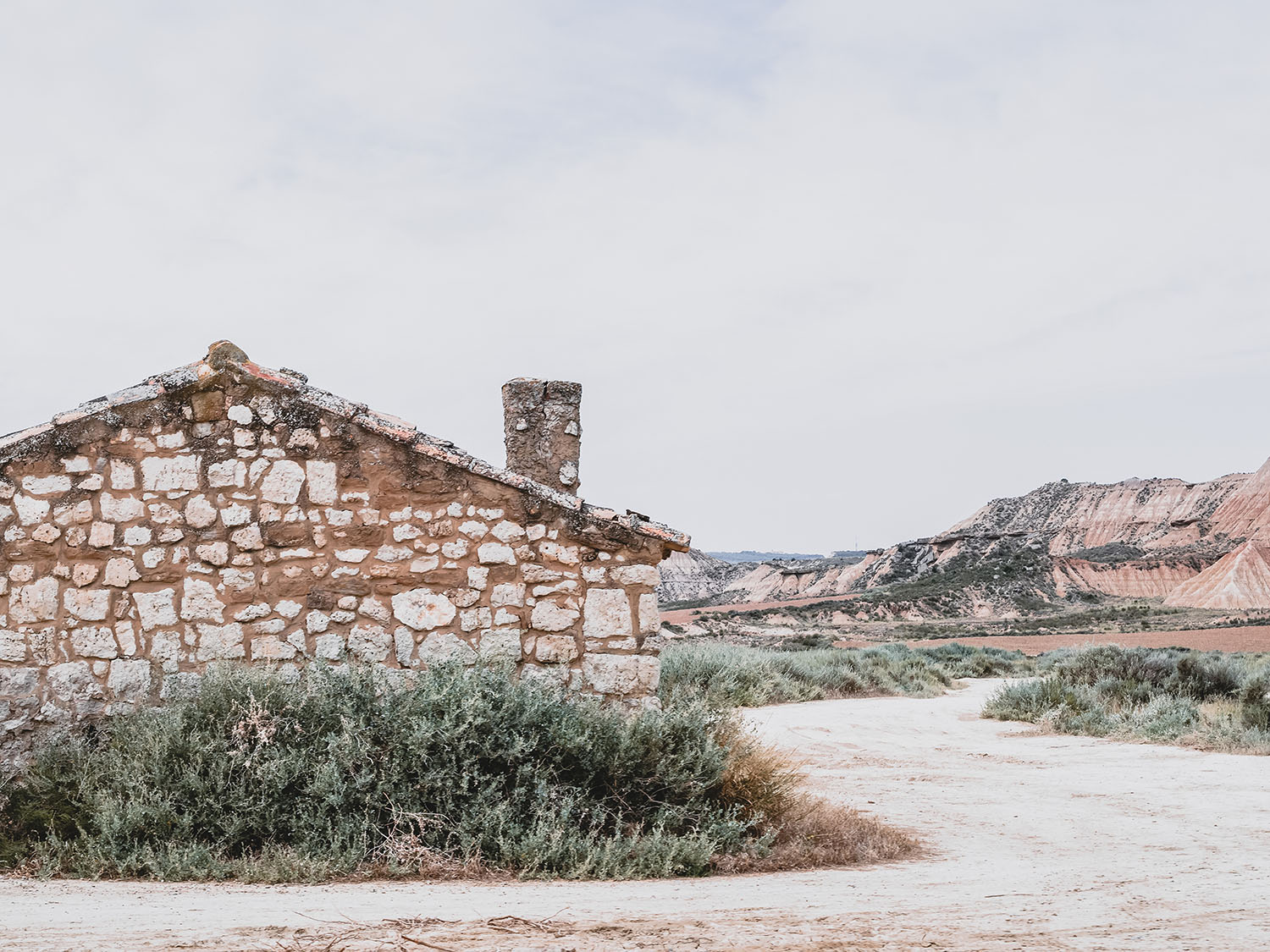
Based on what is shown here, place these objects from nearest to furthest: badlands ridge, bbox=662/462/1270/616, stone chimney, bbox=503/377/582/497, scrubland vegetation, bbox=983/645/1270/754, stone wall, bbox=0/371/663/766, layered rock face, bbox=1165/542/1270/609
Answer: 1. stone wall, bbox=0/371/663/766
2. stone chimney, bbox=503/377/582/497
3. scrubland vegetation, bbox=983/645/1270/754
4. layered rock face, bbox=1165/542/1270/609
5. badlands ridge, bbox=662/462/1270/616

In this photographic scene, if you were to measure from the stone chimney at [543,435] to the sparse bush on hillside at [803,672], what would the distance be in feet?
8.09

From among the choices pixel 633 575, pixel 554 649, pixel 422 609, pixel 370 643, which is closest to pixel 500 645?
pixel 554 649

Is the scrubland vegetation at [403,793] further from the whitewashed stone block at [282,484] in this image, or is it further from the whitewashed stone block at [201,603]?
the whitewashed stone block at [282,484]

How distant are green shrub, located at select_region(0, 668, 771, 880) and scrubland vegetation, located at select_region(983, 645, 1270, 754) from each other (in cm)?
780

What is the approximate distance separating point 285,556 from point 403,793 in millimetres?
2127

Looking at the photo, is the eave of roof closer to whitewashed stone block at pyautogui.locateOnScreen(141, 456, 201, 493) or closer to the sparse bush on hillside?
whitewashed stone block at pyautogui.locateOnScreen(141, 456, 201, 493)

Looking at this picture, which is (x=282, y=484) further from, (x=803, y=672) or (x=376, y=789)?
(x=803, y=672)

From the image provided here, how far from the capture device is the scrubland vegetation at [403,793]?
213 inches

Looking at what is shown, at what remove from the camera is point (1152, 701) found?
42.5ft

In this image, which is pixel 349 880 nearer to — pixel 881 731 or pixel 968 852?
pixel 968 852

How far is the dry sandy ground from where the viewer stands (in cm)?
398

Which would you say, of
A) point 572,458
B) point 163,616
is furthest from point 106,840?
point 572,458

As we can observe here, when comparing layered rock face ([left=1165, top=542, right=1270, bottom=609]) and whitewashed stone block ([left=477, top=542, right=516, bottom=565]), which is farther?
layered rock face ([left=1165, top=542, right=1270, bottom=609])

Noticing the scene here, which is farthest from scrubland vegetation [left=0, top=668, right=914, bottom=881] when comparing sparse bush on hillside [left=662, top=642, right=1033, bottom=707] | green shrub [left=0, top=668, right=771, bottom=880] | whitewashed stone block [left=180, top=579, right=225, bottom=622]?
sparse bush on hillside [left=662, top=642, right=1033, bottom=707]
